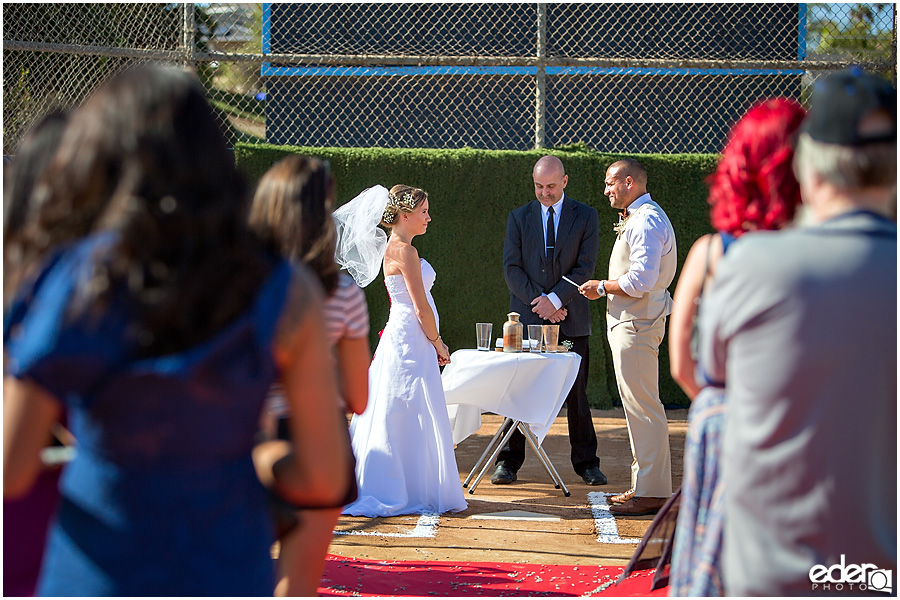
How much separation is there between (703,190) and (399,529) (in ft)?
16.8

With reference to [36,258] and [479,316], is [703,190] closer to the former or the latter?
[479,316]

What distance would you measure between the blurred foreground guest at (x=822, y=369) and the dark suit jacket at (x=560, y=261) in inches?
176

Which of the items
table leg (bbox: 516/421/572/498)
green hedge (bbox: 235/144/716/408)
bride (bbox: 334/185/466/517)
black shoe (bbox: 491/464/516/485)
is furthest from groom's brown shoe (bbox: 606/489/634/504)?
green hedge (bbox: 235/144/716/408)

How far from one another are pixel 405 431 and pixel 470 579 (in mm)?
1522

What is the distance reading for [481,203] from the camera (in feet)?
27.9

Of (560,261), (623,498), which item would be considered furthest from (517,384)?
(560,261)

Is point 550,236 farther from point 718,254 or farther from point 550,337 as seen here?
point 718,254

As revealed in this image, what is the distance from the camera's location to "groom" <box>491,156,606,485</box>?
6.29m

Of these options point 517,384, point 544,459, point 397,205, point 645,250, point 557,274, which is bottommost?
point 544,459

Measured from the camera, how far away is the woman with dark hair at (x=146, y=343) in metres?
1.42

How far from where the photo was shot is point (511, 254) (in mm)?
6527

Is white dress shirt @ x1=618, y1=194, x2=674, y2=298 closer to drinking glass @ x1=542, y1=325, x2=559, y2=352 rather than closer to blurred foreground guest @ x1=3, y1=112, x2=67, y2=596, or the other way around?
drinking glass @ x1=542, y1=325, x2=559, y2=352

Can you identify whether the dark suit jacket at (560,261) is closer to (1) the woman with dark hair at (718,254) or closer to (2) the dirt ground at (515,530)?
(2) the dirt ground at (515,530)

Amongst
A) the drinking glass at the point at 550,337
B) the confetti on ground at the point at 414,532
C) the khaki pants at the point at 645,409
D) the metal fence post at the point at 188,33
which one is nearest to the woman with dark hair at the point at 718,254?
the confetti on ground at the point at 414,532
